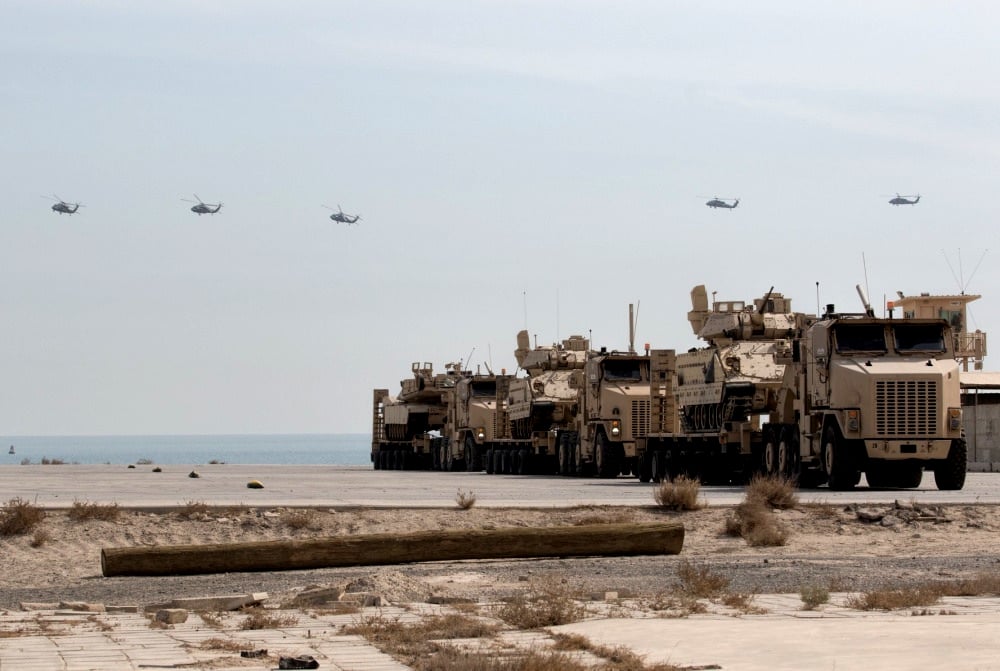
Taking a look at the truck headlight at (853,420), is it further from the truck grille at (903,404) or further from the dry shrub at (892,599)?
the dry shrub at (892,599)

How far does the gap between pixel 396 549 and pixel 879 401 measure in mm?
14086

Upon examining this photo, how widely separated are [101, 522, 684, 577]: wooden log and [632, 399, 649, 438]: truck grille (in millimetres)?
22417

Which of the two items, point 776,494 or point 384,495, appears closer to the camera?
point 776,494

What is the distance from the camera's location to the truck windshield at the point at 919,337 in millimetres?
30094

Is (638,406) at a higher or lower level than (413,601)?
higher

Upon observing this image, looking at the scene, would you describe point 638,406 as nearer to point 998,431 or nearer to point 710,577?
point 998,431

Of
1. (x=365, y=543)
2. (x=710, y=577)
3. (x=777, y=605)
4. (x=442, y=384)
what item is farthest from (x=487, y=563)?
(x=442, y=384)

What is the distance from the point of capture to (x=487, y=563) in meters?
17.6

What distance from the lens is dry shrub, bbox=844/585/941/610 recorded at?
12.3 metres

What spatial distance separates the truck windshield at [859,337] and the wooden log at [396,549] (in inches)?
489

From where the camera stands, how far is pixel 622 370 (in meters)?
42.3

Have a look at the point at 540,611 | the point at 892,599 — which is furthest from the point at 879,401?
the point at 540,611

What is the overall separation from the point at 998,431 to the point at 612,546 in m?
33.8

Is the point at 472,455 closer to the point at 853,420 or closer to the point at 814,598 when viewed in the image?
the point at 853,420
